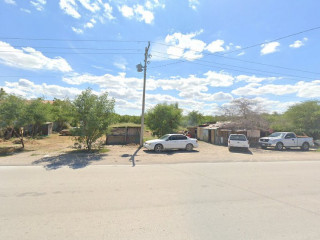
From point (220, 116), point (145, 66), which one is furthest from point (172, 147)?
point (220, 116)

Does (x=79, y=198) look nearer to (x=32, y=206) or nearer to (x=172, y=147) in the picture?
(x=32, y=206)

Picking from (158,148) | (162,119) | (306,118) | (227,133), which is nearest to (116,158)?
(158,148)

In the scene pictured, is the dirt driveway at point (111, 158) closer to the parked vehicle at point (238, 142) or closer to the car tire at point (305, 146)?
the parked vehicle at point (238, 142)

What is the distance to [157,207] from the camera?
4.11m

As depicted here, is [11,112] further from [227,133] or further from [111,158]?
[227,133]

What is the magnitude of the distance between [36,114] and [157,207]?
70.0 feet

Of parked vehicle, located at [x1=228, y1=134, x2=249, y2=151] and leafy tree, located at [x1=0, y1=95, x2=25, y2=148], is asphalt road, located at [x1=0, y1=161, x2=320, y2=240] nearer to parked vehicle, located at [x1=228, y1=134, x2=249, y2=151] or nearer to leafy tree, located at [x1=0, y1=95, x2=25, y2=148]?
leafy tree, located at [x1=0, y1=95, x2=25, y2=148]

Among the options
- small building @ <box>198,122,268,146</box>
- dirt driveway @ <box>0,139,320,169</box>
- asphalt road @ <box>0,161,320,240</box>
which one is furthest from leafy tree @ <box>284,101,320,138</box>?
asphalt road @ <box>0,161,320,240</box>

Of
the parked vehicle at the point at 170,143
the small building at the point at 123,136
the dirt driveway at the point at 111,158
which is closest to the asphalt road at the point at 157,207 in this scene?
the dirt driveway at the point at 111,158

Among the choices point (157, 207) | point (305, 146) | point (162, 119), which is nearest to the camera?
point (157, 207)

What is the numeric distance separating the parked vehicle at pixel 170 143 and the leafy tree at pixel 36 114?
9.73 m

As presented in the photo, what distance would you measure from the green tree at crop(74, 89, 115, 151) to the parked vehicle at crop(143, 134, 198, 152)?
3.79 metres

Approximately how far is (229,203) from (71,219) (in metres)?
3.74

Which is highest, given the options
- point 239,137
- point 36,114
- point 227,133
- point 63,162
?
point 36,114
